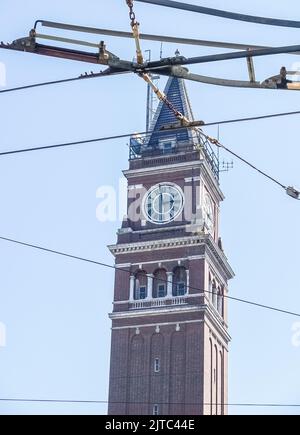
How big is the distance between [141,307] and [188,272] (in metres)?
4.20

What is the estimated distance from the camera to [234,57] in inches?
444

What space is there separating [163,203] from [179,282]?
23.0ft

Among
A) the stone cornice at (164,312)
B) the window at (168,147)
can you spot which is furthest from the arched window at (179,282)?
the window at (168,147)

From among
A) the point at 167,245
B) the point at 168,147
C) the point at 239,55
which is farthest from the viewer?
the point at 168,147

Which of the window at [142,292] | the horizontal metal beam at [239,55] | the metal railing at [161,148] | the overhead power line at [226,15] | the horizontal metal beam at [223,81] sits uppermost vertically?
the metal railing at [161,148]

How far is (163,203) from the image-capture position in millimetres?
80438

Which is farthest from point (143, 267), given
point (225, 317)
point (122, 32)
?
point (122, 32)

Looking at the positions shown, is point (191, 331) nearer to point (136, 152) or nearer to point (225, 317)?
point (225, 317)

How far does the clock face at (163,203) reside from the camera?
7912cm

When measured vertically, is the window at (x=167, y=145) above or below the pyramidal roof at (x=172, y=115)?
below

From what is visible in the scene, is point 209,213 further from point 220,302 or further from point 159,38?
point 159,38

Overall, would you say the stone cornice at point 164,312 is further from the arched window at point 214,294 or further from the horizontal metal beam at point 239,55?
the horizontal metal beam at point 239,55

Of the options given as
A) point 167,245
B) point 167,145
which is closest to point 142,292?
point 167,245

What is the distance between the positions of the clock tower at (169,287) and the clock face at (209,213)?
0.08 meters
